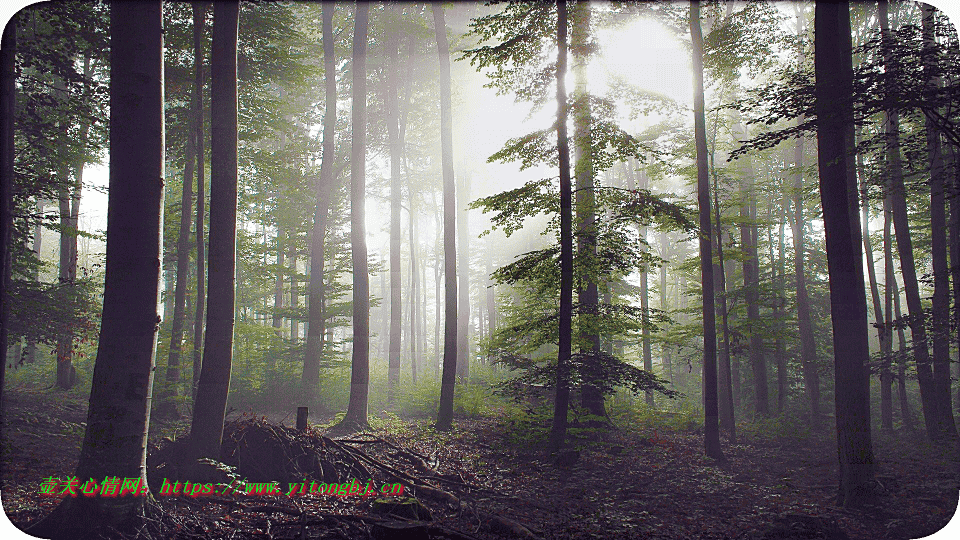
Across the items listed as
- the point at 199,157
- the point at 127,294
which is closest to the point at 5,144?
the point at 127,294

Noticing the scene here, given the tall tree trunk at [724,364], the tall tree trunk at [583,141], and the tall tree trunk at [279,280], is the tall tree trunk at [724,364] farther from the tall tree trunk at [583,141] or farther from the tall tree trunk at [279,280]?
the tall tree trunk at [279,280]

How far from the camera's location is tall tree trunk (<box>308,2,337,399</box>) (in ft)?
39.7

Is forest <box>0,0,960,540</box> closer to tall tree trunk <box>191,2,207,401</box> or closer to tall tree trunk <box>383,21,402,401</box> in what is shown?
Answer: tall tree trunk <box>191,2,207,401</box>

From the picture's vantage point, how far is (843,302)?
5258 millimetres

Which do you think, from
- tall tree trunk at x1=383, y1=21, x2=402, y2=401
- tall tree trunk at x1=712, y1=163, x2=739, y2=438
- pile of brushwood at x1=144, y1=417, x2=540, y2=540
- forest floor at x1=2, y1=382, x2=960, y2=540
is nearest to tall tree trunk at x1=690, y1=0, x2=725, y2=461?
forest floor at x1=2, y1=382, x2=960, y2=540

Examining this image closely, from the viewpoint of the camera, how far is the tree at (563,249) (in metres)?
6.50

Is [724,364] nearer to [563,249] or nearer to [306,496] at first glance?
[563,249]

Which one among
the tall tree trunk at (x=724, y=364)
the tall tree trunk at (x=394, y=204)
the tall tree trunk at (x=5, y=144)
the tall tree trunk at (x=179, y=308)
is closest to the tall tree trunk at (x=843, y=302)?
the tall tree trunk at (x=724, y=364)

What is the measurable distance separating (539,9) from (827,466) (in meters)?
8.89

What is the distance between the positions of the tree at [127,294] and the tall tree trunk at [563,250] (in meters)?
4.79

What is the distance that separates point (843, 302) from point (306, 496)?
21.8 ft

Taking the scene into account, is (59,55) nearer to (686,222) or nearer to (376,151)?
(686,222)

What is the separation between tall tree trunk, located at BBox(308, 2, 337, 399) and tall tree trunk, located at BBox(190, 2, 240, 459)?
700cm

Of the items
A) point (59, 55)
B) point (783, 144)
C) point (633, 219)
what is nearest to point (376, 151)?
point (59, 55)
